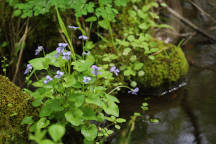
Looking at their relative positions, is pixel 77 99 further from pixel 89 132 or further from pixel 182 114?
pixel 182 114

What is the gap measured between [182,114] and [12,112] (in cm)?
173

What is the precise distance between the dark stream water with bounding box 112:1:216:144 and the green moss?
0.61 ft

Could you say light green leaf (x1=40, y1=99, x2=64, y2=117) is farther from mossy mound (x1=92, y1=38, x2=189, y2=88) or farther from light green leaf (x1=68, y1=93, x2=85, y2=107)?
mossy mound (x1=92, y1=38, x2=189, y2=88)

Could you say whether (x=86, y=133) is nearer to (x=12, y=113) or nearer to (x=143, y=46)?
(x=12, y=113)

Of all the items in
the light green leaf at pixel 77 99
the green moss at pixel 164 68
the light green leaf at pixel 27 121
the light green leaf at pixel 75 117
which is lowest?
the green moss at pixel 164 68

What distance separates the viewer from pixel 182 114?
2648mm

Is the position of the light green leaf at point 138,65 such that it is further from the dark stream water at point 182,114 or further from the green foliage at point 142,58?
the dark stream water at point 182,114

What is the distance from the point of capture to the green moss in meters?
3.05

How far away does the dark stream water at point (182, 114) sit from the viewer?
90.7 inches

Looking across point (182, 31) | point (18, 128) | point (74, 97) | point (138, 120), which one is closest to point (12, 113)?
point (18, 128)

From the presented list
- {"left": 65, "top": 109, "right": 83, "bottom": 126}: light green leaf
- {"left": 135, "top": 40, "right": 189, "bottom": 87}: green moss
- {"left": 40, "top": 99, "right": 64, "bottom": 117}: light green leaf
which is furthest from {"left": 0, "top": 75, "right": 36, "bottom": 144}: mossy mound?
{"left": 135, "top": 40, "right": 189, "bottom": 87}: green moss

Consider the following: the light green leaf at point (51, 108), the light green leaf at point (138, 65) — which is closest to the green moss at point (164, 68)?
the light green leaf at point (138, 65)

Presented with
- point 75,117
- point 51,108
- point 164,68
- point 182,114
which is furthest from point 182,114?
point 51,108

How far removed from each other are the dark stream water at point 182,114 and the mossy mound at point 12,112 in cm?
84
